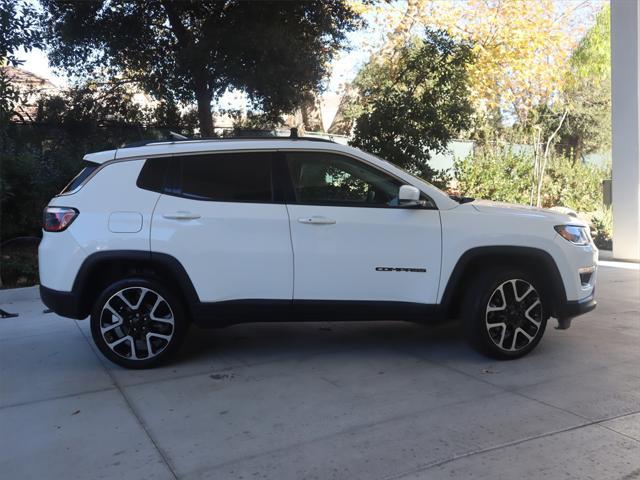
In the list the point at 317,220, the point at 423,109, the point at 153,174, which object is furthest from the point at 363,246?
the point at 423,109

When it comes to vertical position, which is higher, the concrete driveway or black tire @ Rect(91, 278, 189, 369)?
black tire @ Rect(91, 278, 189, 369)

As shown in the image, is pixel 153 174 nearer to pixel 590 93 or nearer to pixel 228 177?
pixel 228 177

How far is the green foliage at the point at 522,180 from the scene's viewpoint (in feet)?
46.5

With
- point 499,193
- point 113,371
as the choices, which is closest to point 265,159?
point 113,371

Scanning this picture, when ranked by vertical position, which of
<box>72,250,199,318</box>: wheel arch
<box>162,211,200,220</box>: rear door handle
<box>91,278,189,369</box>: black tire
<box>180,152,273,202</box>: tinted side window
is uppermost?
<box>180,152,273,202</box>: tinted side window

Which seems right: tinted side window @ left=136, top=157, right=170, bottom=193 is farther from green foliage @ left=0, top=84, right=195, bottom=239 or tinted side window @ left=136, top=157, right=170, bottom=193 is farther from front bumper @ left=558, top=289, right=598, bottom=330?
green foliage @ left=0, top=84, right=195, bottom=239

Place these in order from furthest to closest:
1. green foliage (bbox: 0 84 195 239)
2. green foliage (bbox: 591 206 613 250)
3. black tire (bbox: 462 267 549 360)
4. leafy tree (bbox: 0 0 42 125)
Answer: green foliage (bbox: 591 206 613 250) → green foliage (bbox: 0 84 195 239) → leafy tree (bbox: 0 0 42 125) → black tire (bbox: 462 267 549 360)

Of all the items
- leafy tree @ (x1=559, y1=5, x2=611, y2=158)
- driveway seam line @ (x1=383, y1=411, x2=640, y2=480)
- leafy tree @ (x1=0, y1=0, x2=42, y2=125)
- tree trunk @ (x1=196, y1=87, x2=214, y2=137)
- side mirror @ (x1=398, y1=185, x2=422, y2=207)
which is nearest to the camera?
driveway seam line @ (x1=383, y1=411, x2=640, y2=480)

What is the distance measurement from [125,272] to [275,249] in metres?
1.31

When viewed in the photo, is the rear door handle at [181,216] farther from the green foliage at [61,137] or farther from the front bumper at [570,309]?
the green foliage at [61,137]

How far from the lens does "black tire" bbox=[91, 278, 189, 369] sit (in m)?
4.77

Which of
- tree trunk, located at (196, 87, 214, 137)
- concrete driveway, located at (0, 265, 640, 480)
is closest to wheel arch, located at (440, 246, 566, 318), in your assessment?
concrete driveway, located at (0, 265, 640, 480)

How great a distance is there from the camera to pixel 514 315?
500cm

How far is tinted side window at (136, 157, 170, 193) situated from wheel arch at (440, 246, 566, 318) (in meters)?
2.52
